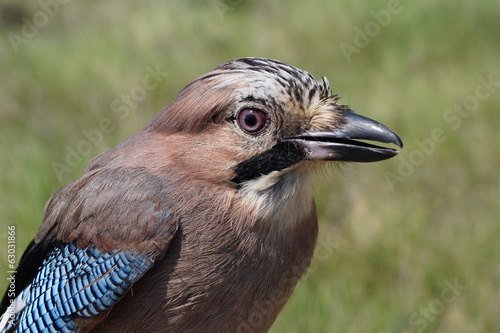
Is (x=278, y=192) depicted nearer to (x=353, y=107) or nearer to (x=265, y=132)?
(x=265, y=132)

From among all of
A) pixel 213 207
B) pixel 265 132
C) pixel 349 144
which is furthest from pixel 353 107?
pixel 213 207

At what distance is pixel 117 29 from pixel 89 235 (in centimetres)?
582

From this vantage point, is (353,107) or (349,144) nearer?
(349,144)

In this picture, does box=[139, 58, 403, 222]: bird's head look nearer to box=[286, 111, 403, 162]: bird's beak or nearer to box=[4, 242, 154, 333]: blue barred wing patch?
box=[286, 111, 403, 162]: bird's beak

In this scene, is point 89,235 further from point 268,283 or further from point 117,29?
point 117,29

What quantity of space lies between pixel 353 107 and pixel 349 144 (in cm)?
411

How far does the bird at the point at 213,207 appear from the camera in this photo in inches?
123

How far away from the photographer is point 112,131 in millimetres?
6852

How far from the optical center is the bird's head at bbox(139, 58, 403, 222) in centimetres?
314

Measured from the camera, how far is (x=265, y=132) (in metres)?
3.16

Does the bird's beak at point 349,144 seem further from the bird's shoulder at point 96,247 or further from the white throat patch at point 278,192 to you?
the bird's shoulder at point 96,247

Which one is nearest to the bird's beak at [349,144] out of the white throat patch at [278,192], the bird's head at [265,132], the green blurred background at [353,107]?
the bird's head at [265,132]

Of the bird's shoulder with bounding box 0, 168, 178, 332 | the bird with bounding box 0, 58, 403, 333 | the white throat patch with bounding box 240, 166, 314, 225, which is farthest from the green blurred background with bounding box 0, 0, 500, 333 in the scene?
the bird's shoulder with bounding box 0, 168, 178, 332

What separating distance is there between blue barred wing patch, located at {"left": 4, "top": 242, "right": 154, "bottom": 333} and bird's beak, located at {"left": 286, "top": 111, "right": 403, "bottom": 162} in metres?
0.93
